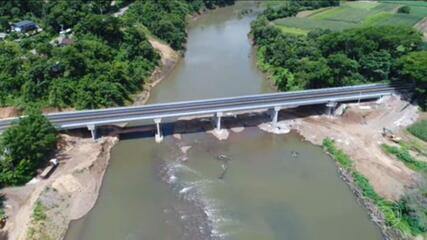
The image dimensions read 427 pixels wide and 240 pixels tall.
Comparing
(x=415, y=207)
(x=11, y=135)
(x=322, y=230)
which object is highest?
(x=11, y=135)

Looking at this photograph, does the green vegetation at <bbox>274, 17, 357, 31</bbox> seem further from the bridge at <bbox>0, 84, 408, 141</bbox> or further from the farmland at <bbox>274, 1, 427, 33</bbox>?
the bridge at <bbox>0, 84, 408, 141</bbox>

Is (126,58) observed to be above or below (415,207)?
above

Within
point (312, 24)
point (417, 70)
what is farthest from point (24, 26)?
point (417, 70)

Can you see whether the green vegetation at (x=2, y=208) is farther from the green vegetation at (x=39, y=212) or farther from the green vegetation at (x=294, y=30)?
the green vegetation at (x=294, y=30)

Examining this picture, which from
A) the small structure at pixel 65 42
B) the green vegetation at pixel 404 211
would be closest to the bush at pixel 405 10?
the green vegetation at pixel 404 211

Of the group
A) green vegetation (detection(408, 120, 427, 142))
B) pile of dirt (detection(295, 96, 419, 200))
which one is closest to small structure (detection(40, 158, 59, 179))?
pile of dirt (detection(295, 96, 419, 200))

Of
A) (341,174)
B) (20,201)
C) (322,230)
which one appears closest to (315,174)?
(341,174)

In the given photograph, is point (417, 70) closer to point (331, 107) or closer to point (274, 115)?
point (331, 107)

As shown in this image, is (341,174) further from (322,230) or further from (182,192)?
(182,192)
